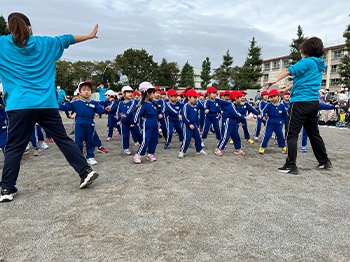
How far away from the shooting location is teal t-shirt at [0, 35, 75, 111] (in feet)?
10.2

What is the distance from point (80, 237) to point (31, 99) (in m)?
1.88

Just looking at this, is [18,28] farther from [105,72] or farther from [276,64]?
[276,64]

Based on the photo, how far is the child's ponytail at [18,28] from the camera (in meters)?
3.01

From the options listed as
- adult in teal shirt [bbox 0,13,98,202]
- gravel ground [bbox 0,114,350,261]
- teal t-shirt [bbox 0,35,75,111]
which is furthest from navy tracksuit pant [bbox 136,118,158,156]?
teal t-shirt [bbox 0,35,75,111]

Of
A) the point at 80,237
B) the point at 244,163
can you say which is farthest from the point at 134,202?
the point at 244,163

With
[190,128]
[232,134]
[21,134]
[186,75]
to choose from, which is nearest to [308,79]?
[232,134]

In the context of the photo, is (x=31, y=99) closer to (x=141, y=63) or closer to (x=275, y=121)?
(x=275, y=121)

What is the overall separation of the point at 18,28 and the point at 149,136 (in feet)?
10.6

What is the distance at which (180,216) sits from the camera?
→ 2686 mm

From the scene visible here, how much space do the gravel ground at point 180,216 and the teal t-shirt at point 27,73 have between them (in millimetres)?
1265

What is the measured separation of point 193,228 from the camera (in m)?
2.42

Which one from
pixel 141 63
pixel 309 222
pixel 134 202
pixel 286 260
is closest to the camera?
pixel 286 260

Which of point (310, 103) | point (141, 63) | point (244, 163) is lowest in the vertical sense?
point (244, 163)

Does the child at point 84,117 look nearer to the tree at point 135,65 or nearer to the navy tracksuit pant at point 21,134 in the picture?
the navy tracksuit pant at point 21,134
